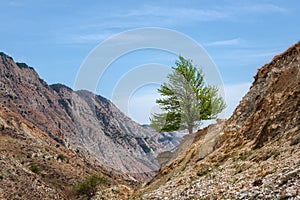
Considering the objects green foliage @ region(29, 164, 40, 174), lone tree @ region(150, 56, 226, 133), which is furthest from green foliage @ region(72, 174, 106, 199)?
lone tree @ region(150, 56, 226, 133)

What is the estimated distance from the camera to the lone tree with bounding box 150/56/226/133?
41969 millimetres

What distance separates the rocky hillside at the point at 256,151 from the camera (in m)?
16.0

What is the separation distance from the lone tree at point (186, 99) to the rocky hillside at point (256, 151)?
843 cm

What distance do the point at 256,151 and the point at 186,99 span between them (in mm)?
20424

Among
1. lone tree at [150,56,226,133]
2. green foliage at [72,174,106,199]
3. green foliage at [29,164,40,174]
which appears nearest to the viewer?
lone tree at [150,56,226,133]

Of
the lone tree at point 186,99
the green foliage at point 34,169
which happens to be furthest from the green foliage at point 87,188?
the lone tree at point 186,99

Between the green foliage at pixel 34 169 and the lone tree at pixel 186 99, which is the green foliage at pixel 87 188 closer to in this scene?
the green foliage at pixel 34 169

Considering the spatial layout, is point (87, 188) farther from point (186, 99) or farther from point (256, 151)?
point (256, 151)

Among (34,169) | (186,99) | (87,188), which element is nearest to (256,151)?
(186,99)

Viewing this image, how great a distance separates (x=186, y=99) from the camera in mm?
41875

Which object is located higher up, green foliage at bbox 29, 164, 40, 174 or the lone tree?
green foliage at bbox 29, 164, 40, 174

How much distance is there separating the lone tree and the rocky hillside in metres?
8.43

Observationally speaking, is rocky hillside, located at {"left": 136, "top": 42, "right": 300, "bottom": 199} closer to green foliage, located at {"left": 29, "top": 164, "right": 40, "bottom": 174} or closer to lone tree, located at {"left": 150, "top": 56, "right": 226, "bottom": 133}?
lone tree, located at {"left": 150, "top": 56, "right": 226, "bottom": 133}

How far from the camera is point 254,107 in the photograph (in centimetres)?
2836
